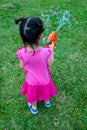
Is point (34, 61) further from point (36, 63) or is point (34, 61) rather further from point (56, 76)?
point (56, 76)

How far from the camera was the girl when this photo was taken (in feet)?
7.13

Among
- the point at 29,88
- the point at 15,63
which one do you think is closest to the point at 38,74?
the point at 29,88

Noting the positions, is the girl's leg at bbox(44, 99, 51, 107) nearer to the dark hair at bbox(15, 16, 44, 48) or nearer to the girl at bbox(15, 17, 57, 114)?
the girl at bbox(15, 17, 57, 114)

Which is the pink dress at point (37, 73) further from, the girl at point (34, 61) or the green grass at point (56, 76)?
the green grass at point (56, 76)

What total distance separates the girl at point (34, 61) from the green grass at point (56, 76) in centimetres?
16

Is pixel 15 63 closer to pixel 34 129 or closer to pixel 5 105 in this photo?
pixel 5 105

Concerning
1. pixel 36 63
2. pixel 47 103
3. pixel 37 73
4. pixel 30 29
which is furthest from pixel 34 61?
pixel 47 103

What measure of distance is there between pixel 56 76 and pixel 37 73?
0.83 metres

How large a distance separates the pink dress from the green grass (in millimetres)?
250

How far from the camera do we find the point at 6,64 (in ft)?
11.4

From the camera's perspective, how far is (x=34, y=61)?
233 centimetres

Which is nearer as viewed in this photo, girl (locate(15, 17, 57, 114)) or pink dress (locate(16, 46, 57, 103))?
girl (locate(15, 17, 57, 114))

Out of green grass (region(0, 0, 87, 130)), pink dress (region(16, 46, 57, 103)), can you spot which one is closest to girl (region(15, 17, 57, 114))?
pink dress (region(16, 46, 57, 103))

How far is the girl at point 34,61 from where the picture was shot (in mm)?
2172
